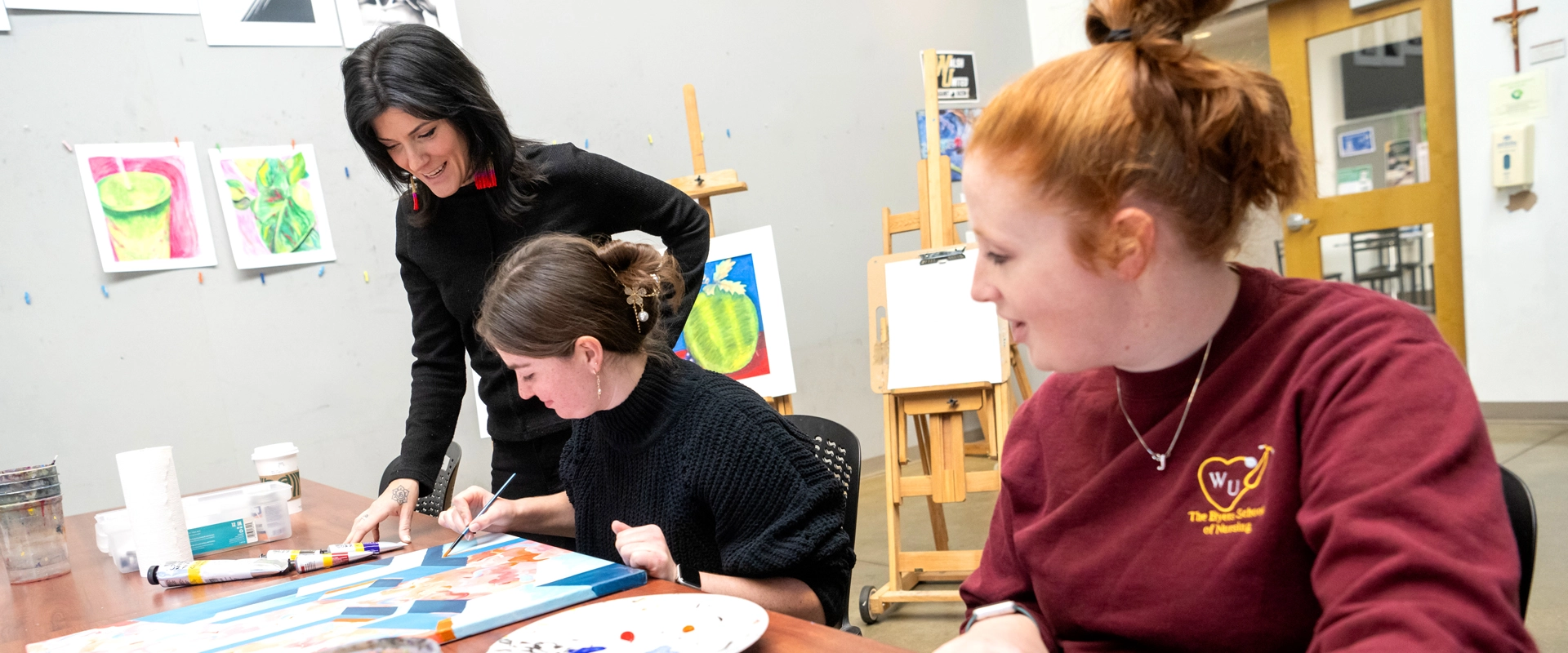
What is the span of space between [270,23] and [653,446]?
239 centimetres

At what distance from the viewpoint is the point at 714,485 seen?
1200mm

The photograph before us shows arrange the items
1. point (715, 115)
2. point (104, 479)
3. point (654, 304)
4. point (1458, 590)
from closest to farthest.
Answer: point (1458, 590) → point (654, 304) → point (104, 479) → point (715, 115)

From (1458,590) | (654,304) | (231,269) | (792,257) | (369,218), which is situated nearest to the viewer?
(1458,590)

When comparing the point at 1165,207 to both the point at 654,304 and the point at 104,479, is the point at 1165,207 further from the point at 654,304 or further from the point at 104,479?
the point at 104,479

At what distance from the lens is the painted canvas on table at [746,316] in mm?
2850

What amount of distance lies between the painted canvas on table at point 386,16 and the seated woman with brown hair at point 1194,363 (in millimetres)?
2728

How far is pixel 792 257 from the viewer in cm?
421

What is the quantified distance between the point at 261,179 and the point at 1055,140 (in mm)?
2830

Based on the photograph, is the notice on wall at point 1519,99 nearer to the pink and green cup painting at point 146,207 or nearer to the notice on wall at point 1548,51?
the notice on wall at point 1548,51

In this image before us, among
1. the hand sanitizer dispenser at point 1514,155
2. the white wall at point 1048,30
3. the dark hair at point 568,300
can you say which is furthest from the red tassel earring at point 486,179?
the hand sanitizer dispenser at point 1514,155

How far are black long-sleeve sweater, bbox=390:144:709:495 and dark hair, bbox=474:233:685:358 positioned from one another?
0.28 meters

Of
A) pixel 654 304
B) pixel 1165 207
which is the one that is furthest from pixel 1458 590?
pixel 654 304

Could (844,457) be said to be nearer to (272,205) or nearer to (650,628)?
(650,628)

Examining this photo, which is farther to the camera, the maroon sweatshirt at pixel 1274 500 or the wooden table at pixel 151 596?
the wooden table at pixel 151 596
